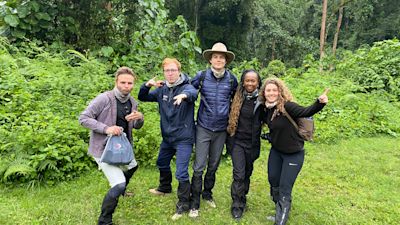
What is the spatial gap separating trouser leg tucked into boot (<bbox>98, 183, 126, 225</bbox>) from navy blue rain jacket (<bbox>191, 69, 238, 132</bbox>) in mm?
1190

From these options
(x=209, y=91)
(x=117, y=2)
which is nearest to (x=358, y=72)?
(x=117, y=2)

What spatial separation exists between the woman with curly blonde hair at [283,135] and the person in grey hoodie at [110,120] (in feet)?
4.63

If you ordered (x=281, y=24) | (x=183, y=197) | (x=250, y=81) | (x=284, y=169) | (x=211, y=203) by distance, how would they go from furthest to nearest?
(x=281, y=24), (x=211, y=203), (x=183, y=197), (x=250, y=81), (x=284, y=169)

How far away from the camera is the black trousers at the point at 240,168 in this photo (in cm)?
387

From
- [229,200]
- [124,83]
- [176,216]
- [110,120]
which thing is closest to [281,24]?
[229,200]

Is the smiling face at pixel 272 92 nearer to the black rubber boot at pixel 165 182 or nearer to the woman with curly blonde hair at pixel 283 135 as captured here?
the woman with curly blonde hair at pixel 283 135

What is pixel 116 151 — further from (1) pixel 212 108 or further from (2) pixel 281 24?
(2) pixel 281 24

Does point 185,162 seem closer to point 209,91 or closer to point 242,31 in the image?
point 209,91

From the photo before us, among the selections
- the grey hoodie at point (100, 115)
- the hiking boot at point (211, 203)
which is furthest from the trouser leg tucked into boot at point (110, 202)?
the hiking boot at point (211, 203)

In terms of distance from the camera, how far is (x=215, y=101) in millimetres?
3811

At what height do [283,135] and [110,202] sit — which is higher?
[283,135]

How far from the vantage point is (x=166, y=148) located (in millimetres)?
4082

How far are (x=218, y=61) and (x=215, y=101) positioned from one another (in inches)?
18.0

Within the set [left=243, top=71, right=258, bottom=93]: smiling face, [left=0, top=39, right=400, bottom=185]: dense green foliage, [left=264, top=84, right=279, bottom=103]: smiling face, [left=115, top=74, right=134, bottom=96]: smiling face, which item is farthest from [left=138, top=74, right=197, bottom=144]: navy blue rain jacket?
[left=0, top=39, right=400, bottom=185]: dense green foliage
